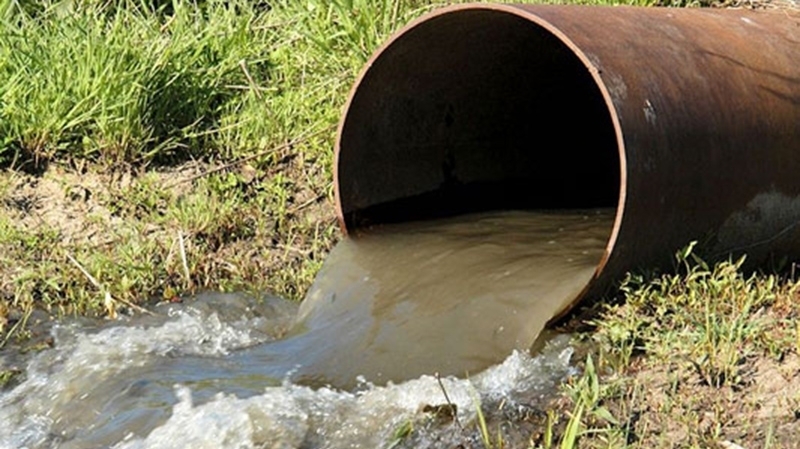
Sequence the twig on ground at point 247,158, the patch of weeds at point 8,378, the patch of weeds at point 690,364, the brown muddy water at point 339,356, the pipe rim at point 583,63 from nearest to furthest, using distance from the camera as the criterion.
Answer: the patch of weeds at point 690,364, the brown muddy water at point 339,356, the pipe rim at point 583,63, the patch of weeds at point 8,378, the twig on ground at point 247,158

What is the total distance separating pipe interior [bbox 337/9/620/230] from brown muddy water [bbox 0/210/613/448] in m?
0.26

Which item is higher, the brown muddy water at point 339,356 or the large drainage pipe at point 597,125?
the large drainage pipe at point 597,125

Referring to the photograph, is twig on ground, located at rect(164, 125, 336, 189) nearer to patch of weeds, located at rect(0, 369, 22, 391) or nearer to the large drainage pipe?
the large drainage pipe

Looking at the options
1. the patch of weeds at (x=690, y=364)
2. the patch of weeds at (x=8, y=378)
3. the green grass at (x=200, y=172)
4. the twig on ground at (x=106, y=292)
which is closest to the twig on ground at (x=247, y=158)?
the green grass at (x=200, y=172)

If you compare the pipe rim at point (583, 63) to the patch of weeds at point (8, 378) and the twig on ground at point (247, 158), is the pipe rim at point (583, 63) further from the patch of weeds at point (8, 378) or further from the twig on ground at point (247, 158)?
the patch of weeds at point (8, 378)

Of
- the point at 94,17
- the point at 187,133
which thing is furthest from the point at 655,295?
the point at 94,17

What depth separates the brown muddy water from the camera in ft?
12.8

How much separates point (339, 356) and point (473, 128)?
5.51 feet

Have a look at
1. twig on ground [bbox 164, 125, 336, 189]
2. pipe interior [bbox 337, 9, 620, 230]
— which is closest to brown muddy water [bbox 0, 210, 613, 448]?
pipe interior [bbox 337, 9, 620, 230]

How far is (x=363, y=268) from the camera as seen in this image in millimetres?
5062

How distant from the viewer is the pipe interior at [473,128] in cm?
529

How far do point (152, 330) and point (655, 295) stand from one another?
1.74 meters

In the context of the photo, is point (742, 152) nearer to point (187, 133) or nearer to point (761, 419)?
point (761, 419)

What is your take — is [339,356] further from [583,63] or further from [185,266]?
[583,63]
